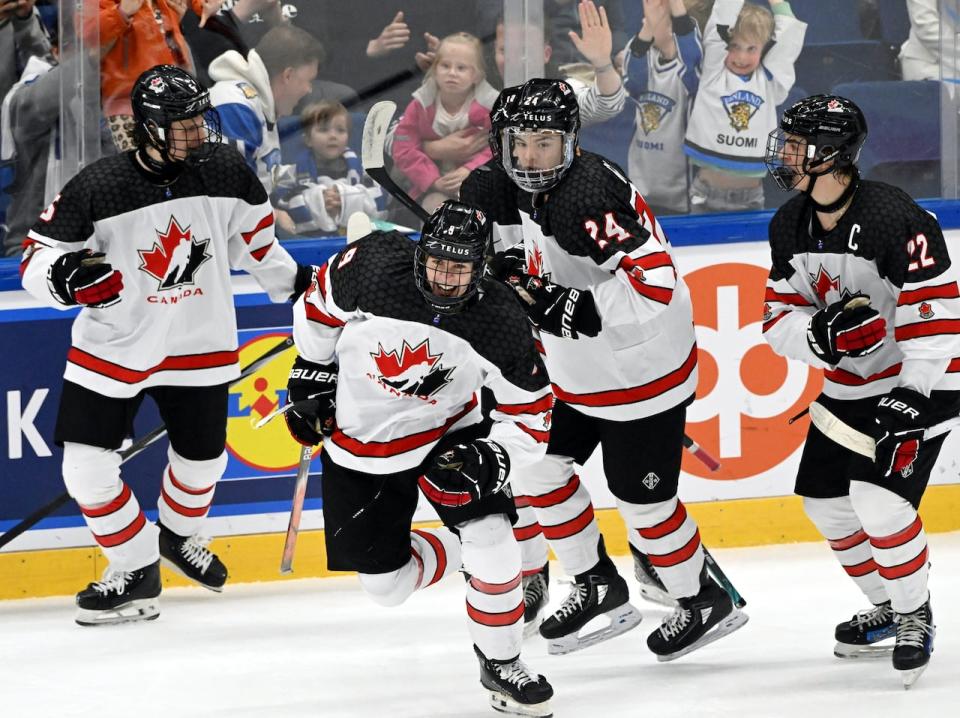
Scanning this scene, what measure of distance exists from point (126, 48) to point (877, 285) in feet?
7.27

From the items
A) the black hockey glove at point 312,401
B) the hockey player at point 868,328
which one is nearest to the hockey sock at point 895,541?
the hockey player at point 868,328

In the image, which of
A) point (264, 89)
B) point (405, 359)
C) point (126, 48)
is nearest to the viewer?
point (405, 359)

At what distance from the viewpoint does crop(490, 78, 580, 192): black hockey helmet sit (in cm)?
311

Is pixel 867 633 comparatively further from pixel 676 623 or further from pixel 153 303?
pixel 153 303

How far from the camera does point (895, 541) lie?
3.04 meters

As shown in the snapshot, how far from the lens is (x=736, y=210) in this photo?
175 inches

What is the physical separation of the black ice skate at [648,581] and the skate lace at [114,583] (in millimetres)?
1287

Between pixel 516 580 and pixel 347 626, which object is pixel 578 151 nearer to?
pixel 516 580

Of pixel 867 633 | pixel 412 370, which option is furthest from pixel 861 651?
pixel 412 370

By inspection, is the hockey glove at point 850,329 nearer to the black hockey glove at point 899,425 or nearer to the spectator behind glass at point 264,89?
the black hockey glove at point 899,425

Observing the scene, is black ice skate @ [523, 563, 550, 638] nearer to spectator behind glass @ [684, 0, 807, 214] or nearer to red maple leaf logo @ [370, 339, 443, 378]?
red maple leaf logo @ [370, 339, 443, 378]

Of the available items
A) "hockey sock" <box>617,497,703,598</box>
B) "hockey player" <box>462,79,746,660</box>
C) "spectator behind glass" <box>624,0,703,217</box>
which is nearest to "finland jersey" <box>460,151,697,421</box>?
"hockey player" <box>462,79,746,660</box>

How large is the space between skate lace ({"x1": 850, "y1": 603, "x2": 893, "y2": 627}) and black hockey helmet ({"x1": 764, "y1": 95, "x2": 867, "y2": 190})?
3.21 ft

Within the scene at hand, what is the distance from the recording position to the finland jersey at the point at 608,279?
3113 mm
